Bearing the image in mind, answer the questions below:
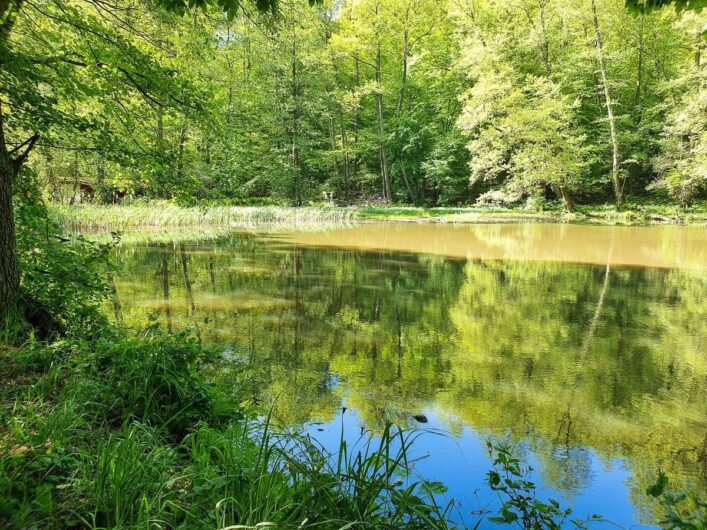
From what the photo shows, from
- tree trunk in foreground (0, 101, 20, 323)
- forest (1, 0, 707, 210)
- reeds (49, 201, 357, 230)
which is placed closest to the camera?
tree trunk in foreground (0, 101, 20, 323)

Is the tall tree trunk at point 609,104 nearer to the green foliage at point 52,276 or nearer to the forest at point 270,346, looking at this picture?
the forest at point 270,346

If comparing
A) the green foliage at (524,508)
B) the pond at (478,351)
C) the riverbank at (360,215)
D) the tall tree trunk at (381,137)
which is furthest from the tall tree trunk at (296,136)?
the green foliage at (524,508)

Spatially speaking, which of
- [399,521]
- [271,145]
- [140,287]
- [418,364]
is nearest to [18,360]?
[399,521]

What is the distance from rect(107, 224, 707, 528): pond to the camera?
10.8 ft

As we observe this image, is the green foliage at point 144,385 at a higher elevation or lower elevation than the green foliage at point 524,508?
higher

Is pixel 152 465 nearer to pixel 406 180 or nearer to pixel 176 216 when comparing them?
pixel 176 216

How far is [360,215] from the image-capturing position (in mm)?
26844

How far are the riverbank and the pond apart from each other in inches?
286

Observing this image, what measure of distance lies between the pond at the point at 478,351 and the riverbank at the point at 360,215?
23.9 feet

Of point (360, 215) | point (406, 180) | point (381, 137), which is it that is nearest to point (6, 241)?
point (360, 215)

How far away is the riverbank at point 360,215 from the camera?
1908cm

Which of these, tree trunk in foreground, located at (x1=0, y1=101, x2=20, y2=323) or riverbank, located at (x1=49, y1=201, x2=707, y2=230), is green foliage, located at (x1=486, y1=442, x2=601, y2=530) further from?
riverbank, located at (x1=49, y1=201, x2=707, y2=230)

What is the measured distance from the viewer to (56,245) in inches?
174

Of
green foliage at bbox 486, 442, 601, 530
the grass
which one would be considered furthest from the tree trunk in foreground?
green foliage at bbox 486, 442, 601, 530
